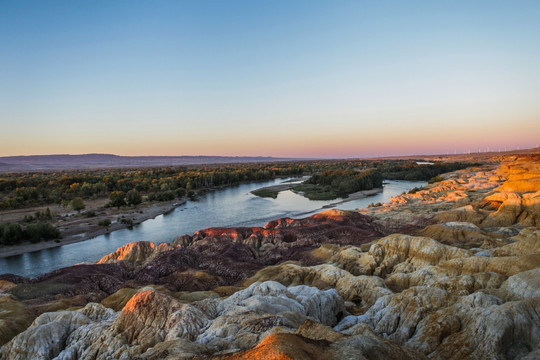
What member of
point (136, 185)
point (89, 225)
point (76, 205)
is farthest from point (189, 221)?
point (136, 185)

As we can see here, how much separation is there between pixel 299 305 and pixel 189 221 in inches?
1786

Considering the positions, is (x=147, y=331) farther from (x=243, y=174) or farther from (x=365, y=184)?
(x=243, y=174)

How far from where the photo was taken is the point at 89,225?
52344 millimetres

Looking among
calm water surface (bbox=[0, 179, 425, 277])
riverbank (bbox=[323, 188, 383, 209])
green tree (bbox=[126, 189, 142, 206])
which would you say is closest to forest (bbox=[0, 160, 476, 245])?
green tree (bbox=[126, 189, 142, 206])

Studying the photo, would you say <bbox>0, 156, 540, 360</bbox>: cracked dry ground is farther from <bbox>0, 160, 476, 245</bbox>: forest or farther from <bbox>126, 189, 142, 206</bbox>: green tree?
<bbox>126, 189, 142, 206</bbox>: green tree

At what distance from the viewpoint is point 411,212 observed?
4503 cm

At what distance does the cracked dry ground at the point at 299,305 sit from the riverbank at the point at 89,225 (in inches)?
699

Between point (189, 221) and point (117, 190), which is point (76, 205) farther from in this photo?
point (117, 190)

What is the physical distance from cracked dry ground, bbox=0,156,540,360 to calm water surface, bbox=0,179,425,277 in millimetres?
11020

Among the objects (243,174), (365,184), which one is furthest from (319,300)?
(243,174)

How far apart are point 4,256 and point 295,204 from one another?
51.8 m

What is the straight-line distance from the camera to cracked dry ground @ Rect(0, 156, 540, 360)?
34.6 ft

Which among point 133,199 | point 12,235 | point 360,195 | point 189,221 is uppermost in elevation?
point 133,199

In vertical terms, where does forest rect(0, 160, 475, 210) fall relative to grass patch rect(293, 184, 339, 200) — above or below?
above
